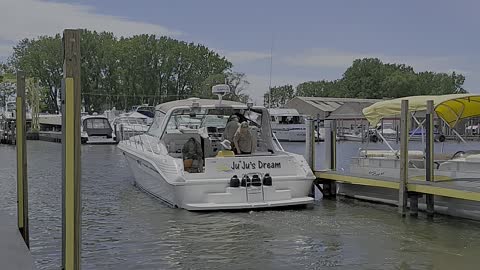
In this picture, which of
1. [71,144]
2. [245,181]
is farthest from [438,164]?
[71,144]

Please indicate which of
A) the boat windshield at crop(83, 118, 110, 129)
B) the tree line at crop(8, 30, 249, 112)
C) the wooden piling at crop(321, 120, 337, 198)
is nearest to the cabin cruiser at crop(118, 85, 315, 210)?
the wooden piling at crop(321, 120, 337, 198)

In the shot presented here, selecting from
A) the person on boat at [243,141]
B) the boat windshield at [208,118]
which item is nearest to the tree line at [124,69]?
the boat windshield at [208,118]

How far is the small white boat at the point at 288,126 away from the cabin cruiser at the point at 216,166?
33905 mm

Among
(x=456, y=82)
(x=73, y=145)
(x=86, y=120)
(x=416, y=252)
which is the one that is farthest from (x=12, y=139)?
(x=456, y=82)

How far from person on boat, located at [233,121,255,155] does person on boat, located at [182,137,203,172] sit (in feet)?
2.71

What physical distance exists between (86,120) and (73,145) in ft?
132

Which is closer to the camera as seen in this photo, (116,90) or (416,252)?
(416,252)

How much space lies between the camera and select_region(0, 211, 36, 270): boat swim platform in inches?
228

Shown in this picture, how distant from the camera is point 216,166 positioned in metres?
12.0

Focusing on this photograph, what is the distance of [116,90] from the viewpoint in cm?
7638

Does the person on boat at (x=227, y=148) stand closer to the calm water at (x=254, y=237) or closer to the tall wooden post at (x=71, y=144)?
the calm water at (x=254, y=237)

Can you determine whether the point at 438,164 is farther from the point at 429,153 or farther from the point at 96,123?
the point at 96,123

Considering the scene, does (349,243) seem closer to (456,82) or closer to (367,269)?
(367,269)

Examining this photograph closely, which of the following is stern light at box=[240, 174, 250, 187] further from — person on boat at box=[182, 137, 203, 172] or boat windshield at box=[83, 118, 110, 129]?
boat windshield at box=[83, 118, 110, 129]
